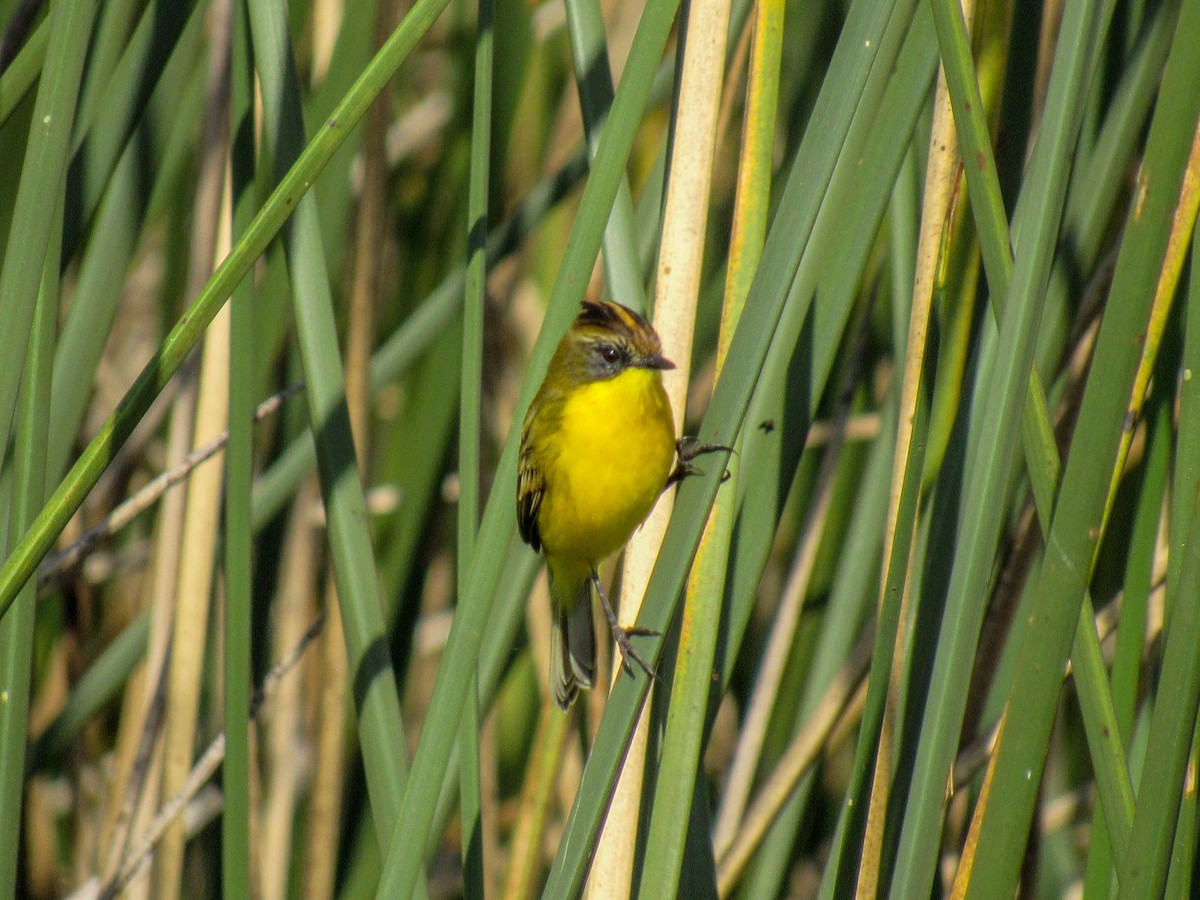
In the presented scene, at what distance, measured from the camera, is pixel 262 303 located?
9.04ft

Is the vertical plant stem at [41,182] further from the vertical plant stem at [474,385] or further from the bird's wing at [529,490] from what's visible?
the bird's wing at [529,490]

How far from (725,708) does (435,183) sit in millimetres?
1748

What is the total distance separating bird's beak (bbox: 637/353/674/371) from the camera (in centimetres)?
194

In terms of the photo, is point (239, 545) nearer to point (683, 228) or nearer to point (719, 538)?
point (719, 538)

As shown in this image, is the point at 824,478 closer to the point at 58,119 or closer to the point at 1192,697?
the point at 1192,697

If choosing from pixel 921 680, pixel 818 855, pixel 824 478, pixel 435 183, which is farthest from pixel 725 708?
pixel 921 680

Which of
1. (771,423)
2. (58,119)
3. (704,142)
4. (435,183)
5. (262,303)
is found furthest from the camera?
(435,183)

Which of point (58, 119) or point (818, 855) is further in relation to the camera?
point (818, 855)

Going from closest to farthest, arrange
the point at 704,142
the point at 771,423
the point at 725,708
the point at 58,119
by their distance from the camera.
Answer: the point at 58,119 < the point at 771,423 < the point at 704,142 < the point at 725,708

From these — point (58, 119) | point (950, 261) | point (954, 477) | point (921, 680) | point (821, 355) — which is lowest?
point (921, 680)

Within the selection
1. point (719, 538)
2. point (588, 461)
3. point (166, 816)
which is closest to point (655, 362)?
point (588, 461)

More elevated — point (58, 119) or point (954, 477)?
point (58, 119)

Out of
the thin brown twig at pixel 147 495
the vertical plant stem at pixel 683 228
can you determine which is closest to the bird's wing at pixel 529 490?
the thin brown twig at pixel 147 495

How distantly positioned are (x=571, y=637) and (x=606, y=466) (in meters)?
0.56
